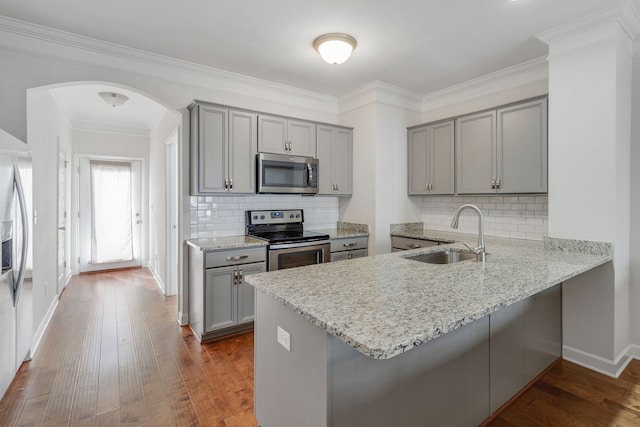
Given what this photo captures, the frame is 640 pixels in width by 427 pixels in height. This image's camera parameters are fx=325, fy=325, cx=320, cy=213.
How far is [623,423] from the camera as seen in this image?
1891mm

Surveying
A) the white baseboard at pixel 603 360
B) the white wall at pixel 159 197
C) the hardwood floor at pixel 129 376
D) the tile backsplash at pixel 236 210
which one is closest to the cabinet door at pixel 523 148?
the white baseboard at pixel 603 360

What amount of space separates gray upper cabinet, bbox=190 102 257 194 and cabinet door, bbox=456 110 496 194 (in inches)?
87.9

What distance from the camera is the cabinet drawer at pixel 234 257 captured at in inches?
113

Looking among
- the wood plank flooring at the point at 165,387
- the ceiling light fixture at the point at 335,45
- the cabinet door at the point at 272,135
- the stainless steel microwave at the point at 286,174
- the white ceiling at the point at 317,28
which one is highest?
the white ceiling at the point at 317,28

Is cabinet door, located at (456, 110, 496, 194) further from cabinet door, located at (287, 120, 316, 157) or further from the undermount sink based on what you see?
cabinet door, located at (287, 120, 316, 157)

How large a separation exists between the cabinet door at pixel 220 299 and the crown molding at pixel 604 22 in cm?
329

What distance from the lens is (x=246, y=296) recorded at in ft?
10.2

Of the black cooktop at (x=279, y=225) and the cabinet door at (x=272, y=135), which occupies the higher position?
the cabinet door at (x=272, y=135)

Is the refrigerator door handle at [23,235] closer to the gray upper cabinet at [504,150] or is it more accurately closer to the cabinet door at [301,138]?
the cabinet door at [301,138]

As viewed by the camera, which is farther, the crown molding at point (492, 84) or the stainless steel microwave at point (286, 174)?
the stainless steel microwave at point (286, 174)

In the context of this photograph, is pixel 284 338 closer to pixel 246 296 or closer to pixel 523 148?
pixel 246 296

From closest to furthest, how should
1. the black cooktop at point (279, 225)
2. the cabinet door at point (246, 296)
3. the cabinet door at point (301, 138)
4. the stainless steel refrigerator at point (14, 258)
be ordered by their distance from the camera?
the stainless steel refrigerator at point (14, 258)
the cabinet door at point (246, 296)
the black cooktop at point (279, 225)
the cabinet door at point (301, 138)

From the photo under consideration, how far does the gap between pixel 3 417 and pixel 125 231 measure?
427cm

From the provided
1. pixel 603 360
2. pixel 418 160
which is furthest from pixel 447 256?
pixel 418 160
